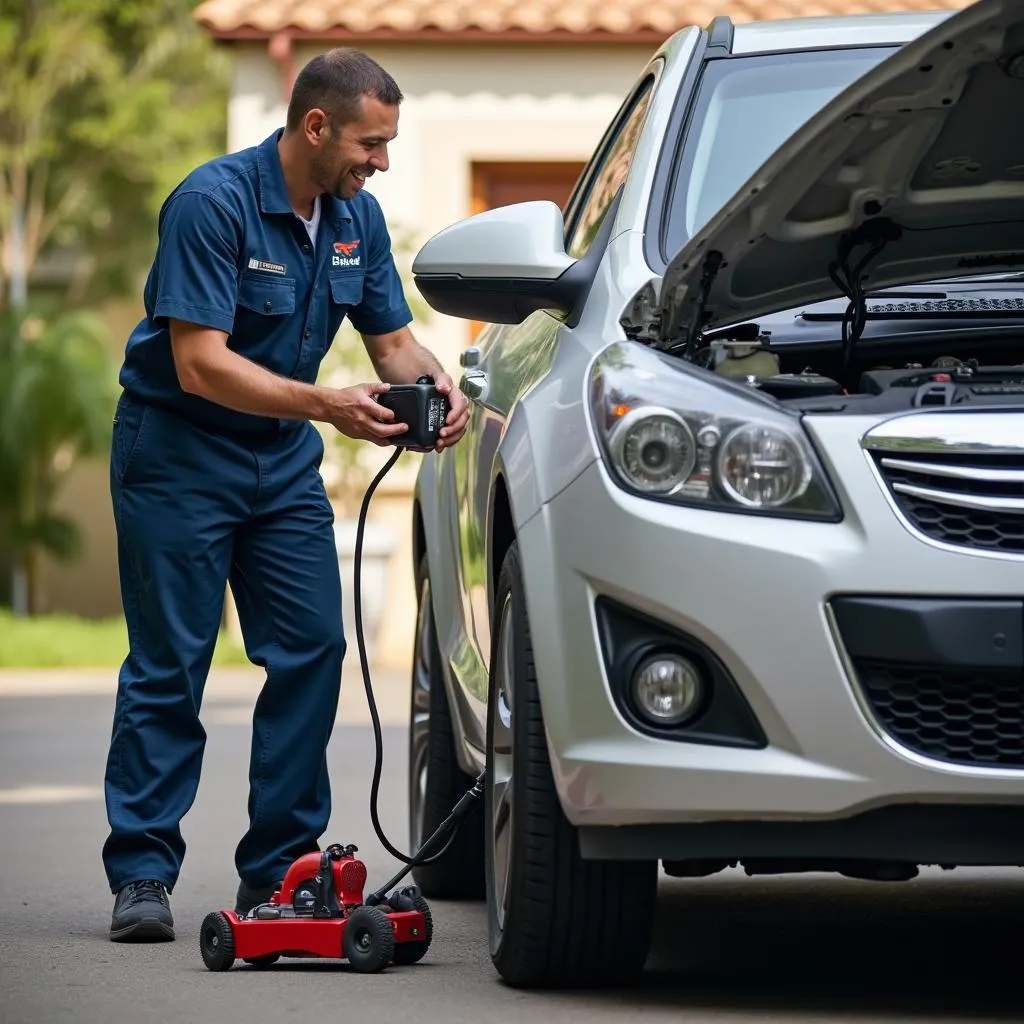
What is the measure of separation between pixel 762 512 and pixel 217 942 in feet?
4.80

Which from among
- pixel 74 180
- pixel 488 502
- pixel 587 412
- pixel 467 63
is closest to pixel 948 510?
pixel 587 412

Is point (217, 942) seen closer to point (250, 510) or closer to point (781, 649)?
point (250, 510)

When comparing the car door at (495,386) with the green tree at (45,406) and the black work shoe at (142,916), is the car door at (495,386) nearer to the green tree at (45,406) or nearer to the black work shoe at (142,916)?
the black work shoe at (142,916)

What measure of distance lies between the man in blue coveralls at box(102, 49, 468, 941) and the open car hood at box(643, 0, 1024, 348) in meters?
0.99

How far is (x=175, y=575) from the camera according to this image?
509cm

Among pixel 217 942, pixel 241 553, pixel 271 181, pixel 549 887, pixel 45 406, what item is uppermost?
pixel 271 181

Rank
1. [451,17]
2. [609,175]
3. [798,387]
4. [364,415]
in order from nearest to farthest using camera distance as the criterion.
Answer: [798,387] < [364,415] < [609,175] < [451,17]

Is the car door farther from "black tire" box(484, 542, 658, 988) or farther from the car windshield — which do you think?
"black tire" box(484, 542, 658, 988)

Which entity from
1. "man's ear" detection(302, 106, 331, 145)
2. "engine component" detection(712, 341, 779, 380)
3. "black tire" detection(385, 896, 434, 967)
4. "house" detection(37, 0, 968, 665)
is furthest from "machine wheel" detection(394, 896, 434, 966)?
"house" detection(37, 0, 968, 665)

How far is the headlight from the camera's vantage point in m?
3.61

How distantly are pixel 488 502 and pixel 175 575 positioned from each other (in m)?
0.95

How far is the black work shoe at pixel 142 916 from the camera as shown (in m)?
4.90

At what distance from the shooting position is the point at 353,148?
16.3ft

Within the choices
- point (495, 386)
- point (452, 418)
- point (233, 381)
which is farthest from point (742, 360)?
point (233, 381)
